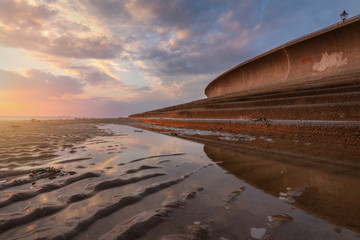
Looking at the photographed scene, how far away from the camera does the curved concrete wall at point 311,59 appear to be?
243 inches

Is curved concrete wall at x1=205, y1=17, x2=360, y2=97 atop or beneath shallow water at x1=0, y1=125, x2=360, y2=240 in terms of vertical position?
atop

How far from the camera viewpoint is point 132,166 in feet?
6.42

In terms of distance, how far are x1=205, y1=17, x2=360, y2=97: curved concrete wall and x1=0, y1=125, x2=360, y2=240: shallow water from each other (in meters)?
5.66

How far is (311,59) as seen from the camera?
759 cm

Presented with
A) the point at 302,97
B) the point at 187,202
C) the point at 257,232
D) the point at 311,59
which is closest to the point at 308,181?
the point at 257,232

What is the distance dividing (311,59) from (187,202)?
30.9ft

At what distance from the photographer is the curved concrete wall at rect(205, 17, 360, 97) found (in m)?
6.18

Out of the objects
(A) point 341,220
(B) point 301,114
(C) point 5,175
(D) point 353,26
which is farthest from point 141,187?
(D) point 353,26

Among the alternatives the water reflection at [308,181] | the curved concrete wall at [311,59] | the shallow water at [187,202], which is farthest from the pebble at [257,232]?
the curved concrete wall at [311,59]

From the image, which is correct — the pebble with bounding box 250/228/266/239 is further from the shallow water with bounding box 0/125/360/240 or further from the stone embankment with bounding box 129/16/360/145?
the stone embankment with bounding box 129/16/360/145

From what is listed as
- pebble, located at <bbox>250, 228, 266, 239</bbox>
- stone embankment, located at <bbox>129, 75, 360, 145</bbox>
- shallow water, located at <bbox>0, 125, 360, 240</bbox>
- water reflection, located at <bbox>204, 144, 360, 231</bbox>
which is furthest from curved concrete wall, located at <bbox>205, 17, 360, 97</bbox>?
pebble, located at <bbox>250, 228, 266, 239</bbox>

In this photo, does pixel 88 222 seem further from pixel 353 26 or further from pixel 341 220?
pixel 353 26

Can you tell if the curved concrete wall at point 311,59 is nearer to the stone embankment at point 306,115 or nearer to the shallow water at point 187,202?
the stone embankment at point 306,115

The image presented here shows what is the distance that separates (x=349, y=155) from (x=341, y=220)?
1.66 m
